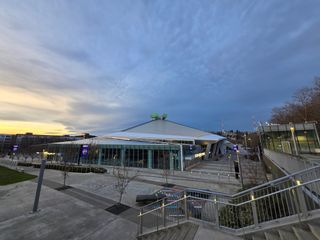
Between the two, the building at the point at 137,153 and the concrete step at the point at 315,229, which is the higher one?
the building at the point at 137,153

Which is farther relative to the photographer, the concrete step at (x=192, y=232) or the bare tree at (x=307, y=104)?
the bare tree at (x=307, y=104)

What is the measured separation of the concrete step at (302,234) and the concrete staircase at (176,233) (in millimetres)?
2796

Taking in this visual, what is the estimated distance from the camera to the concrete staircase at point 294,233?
3.75 meters

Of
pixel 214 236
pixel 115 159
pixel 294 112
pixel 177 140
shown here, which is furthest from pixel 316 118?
pixel 115 159

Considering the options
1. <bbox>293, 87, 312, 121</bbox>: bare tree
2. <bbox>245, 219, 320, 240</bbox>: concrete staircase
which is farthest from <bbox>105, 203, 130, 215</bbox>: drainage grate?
<bbox>293, 87, 312, 121</bbox>: bare tree

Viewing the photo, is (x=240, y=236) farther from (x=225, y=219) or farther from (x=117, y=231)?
(x=117, y=231)

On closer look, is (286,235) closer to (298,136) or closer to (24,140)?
(298,136)

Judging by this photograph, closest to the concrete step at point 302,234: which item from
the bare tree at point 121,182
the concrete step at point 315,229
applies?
the concrete step at point 315,229

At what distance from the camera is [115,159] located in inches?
1364

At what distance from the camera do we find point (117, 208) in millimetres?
10695

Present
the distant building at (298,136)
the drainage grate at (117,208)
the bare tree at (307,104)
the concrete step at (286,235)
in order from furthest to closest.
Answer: the bare tree at (307,104), the distant building at (298,136), the drainage grate at (117,208), the concrete step at (286,235)

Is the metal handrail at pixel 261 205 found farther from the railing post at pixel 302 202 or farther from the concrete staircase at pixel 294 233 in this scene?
the concrete staircase at pixel 294 233

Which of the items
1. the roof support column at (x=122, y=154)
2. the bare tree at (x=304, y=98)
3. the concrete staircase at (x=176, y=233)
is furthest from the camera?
the roof support column at (x=122, y=154)

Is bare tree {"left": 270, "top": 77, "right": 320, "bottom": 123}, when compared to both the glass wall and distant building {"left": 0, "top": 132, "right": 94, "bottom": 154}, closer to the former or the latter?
the glass wall
